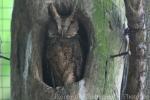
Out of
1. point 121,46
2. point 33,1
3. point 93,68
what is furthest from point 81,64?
point 33,1

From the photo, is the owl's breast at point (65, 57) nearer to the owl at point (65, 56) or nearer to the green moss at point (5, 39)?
the owl at point (65, 56)

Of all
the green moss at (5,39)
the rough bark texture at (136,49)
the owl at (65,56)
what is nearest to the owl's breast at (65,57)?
the owl at (65,56)

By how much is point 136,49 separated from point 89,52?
0.22 m

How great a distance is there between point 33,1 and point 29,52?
0.20m

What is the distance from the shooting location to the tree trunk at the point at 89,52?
6.24 ft

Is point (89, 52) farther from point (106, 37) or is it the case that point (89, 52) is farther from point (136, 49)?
point (136, 49)

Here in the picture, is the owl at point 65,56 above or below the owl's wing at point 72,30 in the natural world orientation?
below

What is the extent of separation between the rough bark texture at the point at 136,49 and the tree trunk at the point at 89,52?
5 cm

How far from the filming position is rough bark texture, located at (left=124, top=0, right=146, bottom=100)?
195 cm

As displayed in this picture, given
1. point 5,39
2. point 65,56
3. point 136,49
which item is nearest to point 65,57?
point 65,56

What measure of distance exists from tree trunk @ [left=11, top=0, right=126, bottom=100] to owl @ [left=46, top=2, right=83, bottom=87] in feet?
0.10

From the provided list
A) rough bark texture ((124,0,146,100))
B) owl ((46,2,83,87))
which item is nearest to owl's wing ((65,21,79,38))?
owl ((46,2,83,87))

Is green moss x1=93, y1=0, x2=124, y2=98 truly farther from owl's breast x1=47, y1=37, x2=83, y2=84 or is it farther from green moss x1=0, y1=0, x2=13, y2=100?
green moss x1=0, y1=0, x2=13, y2=100

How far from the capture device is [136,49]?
2020mm
